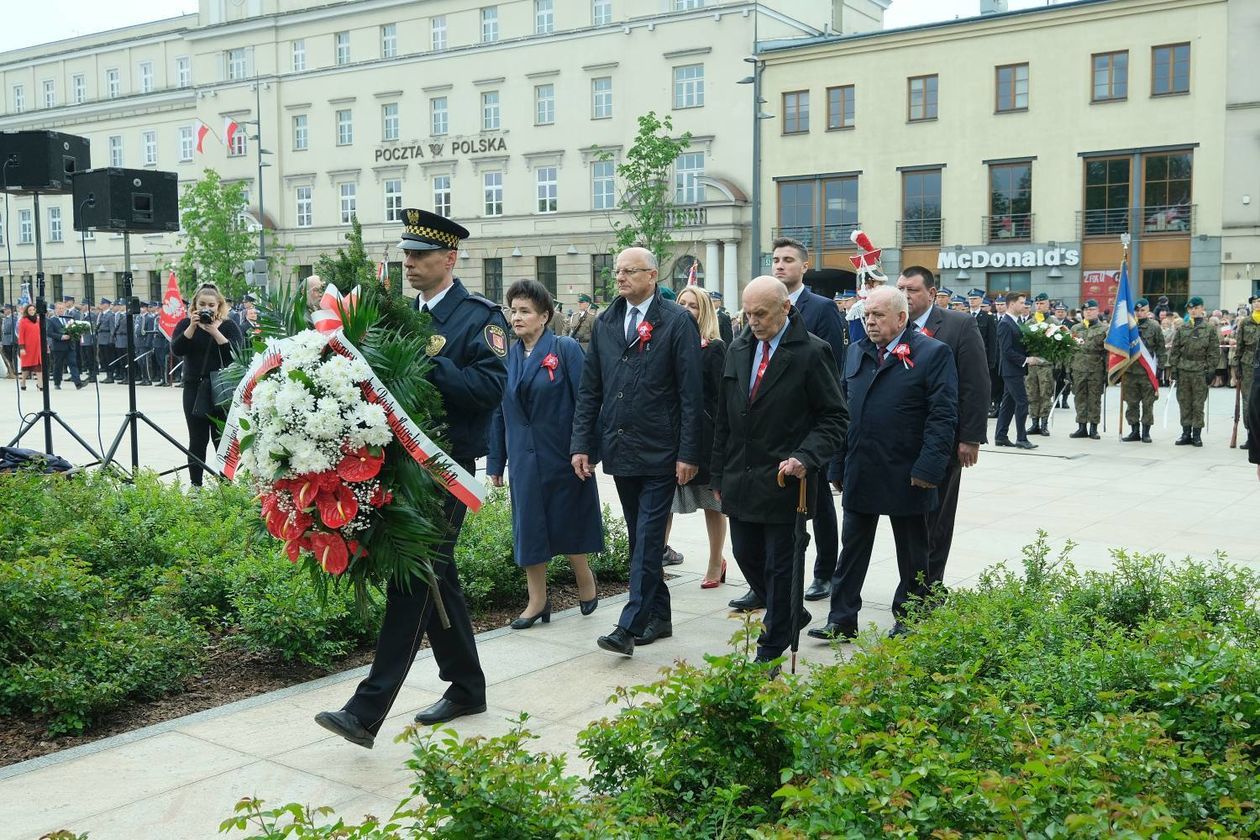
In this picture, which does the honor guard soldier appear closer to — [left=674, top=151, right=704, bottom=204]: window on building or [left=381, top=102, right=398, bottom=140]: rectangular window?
[left=674, top=151, right=704, bottom=204]: window on building

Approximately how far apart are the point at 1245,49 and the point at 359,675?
3883 centimetres

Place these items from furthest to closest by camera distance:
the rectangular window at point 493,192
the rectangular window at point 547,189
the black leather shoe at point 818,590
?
the rectangular window at point 493,192, the rectangular window at point 547,189, the black leather shoe at point 818,590

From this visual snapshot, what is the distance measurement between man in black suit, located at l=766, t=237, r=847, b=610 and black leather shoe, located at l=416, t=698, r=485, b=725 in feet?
7.80

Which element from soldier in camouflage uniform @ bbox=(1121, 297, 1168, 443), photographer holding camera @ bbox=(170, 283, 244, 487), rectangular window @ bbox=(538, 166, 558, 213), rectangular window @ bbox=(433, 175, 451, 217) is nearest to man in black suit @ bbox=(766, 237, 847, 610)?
photographer holding camera @ bbox=(170, 283, 244, 487)

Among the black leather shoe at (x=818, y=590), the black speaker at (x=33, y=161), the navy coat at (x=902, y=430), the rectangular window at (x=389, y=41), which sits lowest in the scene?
the black leather shoe at (x=818, y=590)

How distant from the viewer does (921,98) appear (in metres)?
42.7

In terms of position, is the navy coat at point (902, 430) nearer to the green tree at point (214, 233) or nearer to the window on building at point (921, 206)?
the window on building at point (921, 206)

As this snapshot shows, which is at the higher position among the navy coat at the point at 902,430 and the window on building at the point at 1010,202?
the window on building at the point at 1010,202

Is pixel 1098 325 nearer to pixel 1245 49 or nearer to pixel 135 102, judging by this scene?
pixel 1245 49

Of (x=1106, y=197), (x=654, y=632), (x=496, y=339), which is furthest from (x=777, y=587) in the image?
(x=1106, y=197)

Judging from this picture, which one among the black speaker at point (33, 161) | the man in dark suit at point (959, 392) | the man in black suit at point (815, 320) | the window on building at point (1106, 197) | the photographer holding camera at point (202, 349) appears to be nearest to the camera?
the man in dark suit at point (959, 392)

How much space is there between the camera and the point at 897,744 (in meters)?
3.36

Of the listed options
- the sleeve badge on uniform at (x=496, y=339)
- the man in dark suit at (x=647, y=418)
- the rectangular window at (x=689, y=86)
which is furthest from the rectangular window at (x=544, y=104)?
the sleeve badge on uniform at (x=496, y=339)

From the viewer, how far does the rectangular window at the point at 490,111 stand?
179ft
